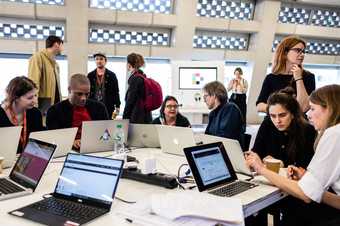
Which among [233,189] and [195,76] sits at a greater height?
[195,76]

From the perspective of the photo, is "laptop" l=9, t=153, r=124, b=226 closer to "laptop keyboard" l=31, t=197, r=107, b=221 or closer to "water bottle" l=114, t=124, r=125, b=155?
"laptop keyboard" l=31, t=197, r=107, b=221

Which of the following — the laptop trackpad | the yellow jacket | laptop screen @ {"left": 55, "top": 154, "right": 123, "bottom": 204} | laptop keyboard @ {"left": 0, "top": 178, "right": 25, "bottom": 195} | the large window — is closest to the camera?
the laptop trackpad

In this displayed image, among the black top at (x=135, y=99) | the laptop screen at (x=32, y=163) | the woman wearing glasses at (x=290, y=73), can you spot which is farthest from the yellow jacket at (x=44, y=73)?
the woman wearing glasses at (x=290, y=73)

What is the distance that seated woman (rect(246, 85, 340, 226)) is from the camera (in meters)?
1.66

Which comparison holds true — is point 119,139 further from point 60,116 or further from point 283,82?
point 283,82

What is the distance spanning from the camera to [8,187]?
1.76 meters

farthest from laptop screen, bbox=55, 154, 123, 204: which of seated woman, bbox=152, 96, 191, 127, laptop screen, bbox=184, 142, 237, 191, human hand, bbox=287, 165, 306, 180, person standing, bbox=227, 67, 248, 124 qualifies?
person standing, bbox=227, 67, 248, 124

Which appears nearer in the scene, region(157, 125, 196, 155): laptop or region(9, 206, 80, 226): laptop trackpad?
region(9, 206, 80, 226): laptop trackpad

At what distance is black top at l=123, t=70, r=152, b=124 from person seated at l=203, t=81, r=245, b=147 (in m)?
1.16

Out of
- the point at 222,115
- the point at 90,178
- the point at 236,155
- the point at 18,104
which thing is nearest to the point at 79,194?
the point at 90,178

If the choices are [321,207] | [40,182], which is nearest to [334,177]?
[321,207]

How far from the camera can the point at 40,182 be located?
190cm

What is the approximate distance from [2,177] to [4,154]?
197 millimetres

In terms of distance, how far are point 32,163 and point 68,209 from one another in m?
0.46
